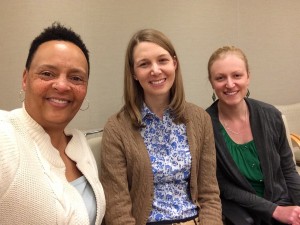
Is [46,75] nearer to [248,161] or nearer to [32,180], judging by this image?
[32,180]

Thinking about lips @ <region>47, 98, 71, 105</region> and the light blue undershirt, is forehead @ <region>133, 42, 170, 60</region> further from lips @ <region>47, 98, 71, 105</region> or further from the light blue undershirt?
the light blue undershirt

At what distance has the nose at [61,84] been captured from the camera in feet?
3.60

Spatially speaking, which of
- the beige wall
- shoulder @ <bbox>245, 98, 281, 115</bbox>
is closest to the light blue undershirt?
the beige wall

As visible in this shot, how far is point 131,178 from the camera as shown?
57.9 inches

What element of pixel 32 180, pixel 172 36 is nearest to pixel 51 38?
pixel 32 180

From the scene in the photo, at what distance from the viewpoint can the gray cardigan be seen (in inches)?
64.9

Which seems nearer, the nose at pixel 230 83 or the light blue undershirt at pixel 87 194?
the light blue undershirt at pixel 87 194

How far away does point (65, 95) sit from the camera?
1.13m

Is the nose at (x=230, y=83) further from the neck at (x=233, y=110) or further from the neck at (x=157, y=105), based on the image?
the neck at (x=157, y=105)

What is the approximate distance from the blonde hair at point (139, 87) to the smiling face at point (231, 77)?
10.6 inches

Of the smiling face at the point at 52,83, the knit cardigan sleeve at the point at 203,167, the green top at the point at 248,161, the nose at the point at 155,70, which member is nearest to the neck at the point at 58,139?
the smiling face at the point at 52,83

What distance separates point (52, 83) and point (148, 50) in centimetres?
54

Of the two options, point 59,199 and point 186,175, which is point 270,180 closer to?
point 186,175

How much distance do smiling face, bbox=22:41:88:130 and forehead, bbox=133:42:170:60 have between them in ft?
1.28
